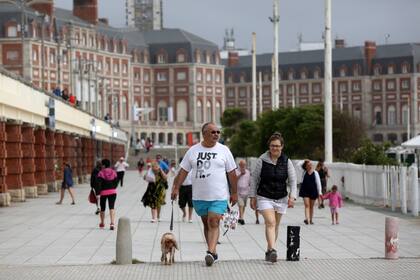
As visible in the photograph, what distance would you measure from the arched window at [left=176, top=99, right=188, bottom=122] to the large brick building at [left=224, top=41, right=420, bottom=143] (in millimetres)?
13315

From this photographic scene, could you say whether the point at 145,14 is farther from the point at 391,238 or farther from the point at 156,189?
the point at 391,238

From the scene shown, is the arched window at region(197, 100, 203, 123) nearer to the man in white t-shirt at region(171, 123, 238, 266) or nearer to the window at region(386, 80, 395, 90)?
the window at region(386, 80, 395, 90)

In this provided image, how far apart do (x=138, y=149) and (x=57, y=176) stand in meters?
82.0

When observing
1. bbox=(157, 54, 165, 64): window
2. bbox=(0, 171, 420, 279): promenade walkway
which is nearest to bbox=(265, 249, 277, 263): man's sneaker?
bbox=(0, 171, 420, 279): promenade walkway

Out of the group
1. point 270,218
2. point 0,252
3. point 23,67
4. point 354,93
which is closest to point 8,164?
point 0,252

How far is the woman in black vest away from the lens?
1738 centimetres

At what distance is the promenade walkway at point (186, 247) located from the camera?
1642 centimetres

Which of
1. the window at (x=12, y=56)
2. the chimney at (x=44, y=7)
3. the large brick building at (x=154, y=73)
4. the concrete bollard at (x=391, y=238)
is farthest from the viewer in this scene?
the large brick building at (x=154, y=73)

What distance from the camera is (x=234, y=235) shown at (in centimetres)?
2358

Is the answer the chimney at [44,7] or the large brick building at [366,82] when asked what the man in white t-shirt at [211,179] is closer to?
the chimney at [44,7]

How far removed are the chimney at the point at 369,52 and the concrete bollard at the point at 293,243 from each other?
158 meters

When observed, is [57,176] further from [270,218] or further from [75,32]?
[75,32]

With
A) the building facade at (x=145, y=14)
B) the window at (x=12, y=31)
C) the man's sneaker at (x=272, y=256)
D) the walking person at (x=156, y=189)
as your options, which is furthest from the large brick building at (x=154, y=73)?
the man's sneaker at (x=272, y=256)

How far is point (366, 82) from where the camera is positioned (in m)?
177
